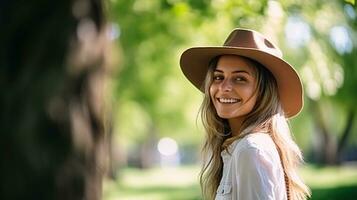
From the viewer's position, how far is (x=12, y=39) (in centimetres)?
285

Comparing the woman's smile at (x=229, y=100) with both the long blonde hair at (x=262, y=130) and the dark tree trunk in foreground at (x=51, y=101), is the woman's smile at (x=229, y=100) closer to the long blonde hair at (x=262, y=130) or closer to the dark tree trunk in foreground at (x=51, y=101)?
the long blonde hair at (x=262, y=130)

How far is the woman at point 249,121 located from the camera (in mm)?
3496

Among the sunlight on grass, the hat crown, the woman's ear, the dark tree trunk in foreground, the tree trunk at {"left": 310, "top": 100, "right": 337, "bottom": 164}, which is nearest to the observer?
the dark tree trunk in foreground

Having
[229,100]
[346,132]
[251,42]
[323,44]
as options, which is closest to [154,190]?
[346,132]

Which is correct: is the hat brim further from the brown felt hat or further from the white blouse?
the white blouse

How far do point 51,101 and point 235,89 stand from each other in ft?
4.31

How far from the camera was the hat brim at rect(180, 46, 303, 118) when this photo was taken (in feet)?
12.8

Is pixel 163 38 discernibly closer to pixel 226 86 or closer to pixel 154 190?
pixel 154 190

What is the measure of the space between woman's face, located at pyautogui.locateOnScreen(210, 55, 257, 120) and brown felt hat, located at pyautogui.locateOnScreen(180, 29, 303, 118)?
0.20 ft

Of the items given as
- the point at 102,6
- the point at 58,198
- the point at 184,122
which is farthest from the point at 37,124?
the point at 184,122

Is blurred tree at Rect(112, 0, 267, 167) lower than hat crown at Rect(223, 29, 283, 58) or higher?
higher

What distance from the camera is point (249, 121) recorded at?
3814mm

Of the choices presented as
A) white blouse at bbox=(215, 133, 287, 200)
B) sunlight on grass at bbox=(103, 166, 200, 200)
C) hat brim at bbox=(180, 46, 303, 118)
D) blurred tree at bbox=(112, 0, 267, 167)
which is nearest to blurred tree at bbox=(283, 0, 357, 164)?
blurred tree at bbox=(112, 0, 267, 167)

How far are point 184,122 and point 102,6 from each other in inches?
1660
